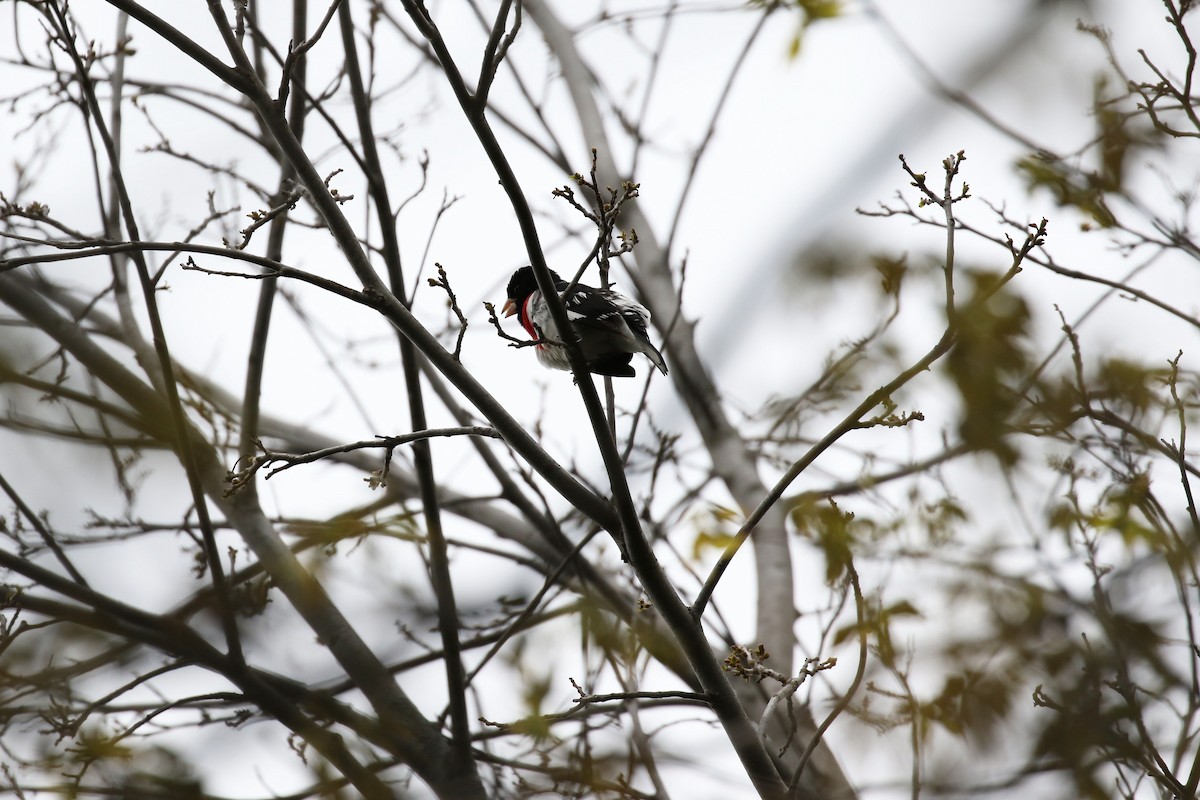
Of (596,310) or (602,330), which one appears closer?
(596,310)

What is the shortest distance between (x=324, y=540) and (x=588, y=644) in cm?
110

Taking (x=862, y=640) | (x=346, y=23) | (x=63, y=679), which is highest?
(x=346, y=23)

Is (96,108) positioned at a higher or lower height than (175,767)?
higher

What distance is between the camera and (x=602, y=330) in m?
4.43

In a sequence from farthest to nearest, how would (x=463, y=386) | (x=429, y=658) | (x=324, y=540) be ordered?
1. (x=429, y=658)
2. (x=324, y=540)
3. (x=463, y=386)

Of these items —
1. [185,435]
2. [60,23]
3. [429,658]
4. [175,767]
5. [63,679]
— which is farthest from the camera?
[429,658]

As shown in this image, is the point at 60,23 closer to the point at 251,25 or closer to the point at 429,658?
the point at 251,25

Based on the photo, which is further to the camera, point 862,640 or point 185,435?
point 185,435

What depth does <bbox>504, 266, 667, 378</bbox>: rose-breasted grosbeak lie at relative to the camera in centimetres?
429

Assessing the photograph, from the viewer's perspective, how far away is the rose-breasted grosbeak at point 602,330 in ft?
14.1

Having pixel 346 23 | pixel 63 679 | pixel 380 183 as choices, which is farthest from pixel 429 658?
pixel 346 23

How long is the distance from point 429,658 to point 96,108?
2375mm

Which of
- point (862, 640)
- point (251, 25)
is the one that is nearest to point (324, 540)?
point (862, 640)

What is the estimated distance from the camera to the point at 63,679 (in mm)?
1862
